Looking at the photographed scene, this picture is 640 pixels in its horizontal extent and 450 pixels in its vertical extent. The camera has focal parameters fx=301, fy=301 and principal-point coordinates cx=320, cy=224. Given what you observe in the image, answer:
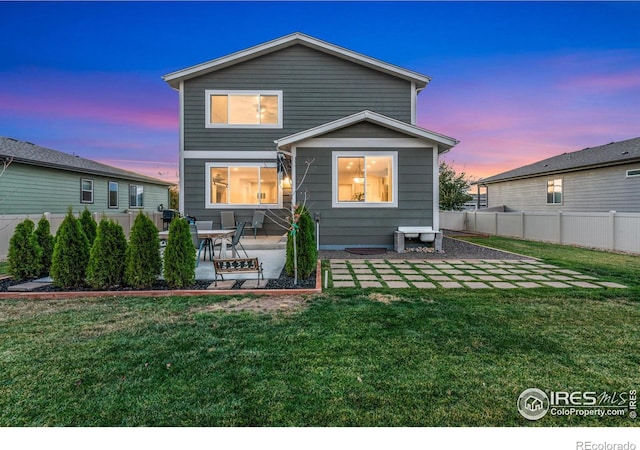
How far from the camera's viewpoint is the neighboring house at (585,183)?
481 inches

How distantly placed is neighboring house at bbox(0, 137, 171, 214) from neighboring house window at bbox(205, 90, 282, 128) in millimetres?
6964

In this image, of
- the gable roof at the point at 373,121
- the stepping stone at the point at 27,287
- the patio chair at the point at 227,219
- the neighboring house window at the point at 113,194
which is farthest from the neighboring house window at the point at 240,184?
the neighboring house window at the point at 113,194

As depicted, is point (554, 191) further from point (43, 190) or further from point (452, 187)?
point (43, 190)

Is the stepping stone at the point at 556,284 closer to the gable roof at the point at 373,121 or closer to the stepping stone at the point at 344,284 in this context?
the stepping stone at the point at 344,284

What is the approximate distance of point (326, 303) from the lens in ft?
14.0

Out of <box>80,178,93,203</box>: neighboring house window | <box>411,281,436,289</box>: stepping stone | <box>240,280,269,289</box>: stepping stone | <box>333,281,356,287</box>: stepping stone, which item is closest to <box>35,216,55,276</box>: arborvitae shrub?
<box>240,280,269,289</box>: stepping stone

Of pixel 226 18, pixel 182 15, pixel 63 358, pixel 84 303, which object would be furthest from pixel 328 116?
pixel 63 358

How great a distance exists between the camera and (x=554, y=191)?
1605 centimetres

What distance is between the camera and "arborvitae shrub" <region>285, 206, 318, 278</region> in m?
5.64

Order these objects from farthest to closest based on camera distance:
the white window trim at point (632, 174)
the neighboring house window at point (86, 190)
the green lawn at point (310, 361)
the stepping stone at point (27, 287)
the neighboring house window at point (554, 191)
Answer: the neighboring house window at point (554, 191), the neighboring house window at point (86, 190), the white window trim at point (632, 174), the stepping stone at point (27, 287), the green lawn at point (310, 361)

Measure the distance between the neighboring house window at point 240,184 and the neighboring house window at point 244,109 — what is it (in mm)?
1531

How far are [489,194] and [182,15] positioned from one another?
21.2 metres

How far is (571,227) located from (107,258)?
14.7 meters

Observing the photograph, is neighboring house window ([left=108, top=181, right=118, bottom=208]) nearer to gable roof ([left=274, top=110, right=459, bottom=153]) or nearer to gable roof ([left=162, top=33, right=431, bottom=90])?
gable roof ([left=162, top=33, right=431, bottom=90])
